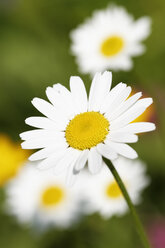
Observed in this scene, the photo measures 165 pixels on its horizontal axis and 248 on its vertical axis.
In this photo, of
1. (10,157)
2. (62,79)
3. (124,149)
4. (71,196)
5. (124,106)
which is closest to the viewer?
(124,149)

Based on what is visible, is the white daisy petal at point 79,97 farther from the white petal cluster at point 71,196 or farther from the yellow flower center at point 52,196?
the yellow flower center at point 52,196

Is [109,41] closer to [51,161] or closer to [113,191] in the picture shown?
[113,191]

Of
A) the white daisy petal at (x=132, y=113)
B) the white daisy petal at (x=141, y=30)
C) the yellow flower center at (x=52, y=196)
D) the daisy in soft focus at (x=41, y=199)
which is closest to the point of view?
the white daisy petal at (x=132, y=113)

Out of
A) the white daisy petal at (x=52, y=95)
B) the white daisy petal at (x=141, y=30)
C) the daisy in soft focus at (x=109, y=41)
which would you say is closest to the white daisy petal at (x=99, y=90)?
the white daisy petal at (x=52, y=95)

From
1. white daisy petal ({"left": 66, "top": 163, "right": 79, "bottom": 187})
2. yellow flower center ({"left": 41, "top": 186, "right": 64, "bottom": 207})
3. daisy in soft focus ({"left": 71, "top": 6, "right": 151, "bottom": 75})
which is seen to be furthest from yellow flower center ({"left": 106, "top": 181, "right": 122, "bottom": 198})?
white daisy petal ({"left": 66, "top": 163, "right": 79, "bottom": 187})

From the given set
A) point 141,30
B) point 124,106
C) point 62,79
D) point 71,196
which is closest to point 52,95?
point 124,106

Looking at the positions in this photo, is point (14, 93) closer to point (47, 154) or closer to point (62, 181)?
point (62, 181)
